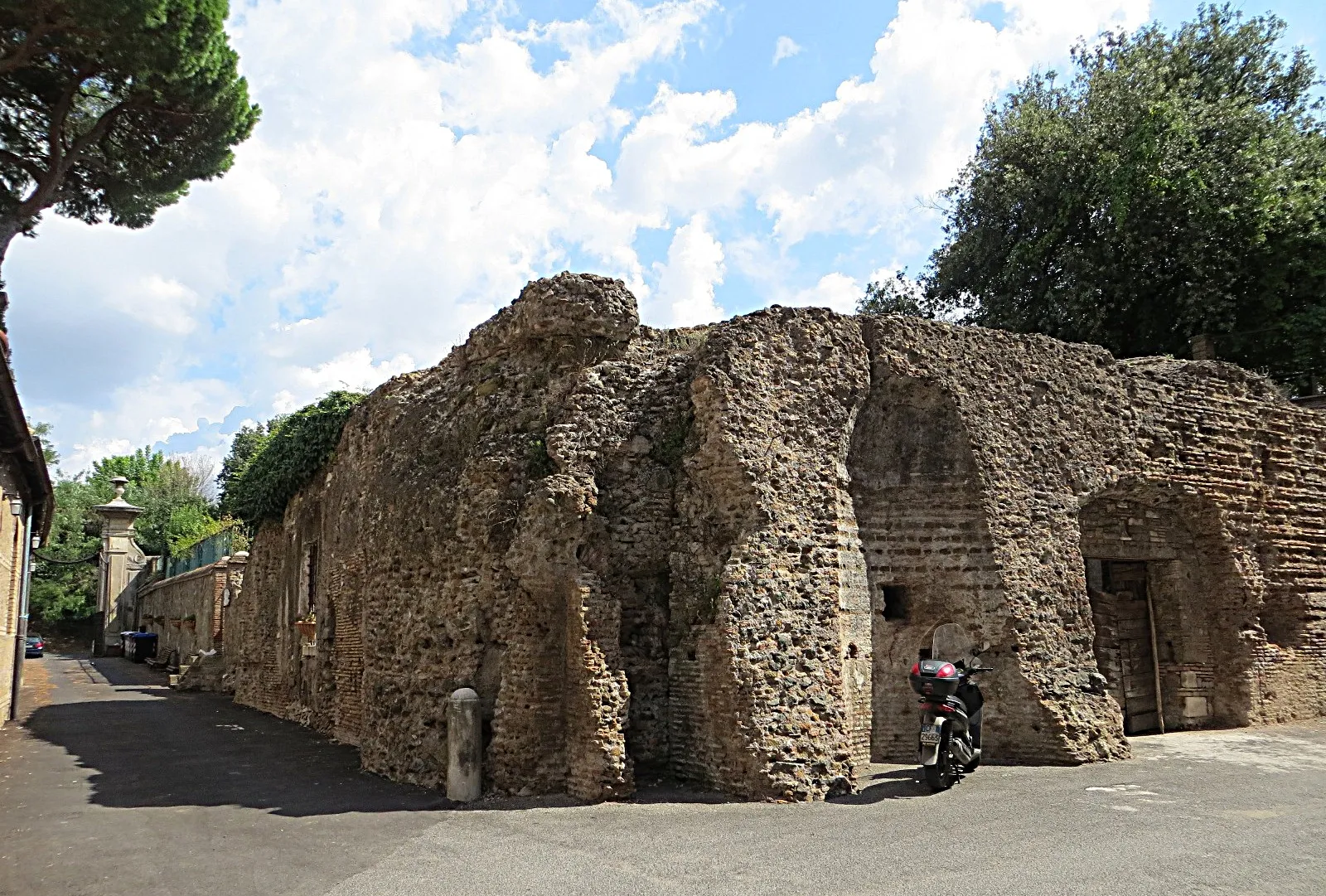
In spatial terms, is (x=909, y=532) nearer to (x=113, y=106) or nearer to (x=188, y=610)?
(x=113, y=106)

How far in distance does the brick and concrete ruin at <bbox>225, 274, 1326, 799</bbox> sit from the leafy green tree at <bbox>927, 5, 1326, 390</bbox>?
746cm

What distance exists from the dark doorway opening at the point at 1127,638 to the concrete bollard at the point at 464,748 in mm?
7349

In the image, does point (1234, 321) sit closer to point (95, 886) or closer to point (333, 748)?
point (333, 748)

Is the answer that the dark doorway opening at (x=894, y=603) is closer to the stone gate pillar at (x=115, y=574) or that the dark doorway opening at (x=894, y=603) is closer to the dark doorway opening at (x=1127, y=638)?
the dark doorway opening at (x=1127, y=638)

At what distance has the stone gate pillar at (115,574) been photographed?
3981cm

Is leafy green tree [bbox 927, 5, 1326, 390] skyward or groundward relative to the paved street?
skyward

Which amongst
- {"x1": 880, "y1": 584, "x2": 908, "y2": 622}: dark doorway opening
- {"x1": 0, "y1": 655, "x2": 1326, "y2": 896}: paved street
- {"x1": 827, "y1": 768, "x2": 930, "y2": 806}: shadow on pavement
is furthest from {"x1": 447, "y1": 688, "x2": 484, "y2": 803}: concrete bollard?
{"x1": 880, "y1": 584, "x2": 908, "y2": 622}: dark doorway opening

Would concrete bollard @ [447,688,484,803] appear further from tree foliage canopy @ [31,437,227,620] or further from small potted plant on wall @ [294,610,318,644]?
tree foliage canopy @ [31,437,227,620]

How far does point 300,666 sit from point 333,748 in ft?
13.1

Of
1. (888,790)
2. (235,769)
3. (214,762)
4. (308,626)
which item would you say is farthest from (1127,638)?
(308,626)

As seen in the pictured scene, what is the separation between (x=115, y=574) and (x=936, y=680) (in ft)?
136

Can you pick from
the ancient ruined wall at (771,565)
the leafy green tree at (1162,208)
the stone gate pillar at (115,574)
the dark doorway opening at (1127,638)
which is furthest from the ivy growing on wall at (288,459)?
the stone gate pillar at (115,574)

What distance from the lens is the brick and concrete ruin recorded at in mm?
8352

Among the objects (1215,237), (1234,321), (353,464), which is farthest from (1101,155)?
(353,464)
